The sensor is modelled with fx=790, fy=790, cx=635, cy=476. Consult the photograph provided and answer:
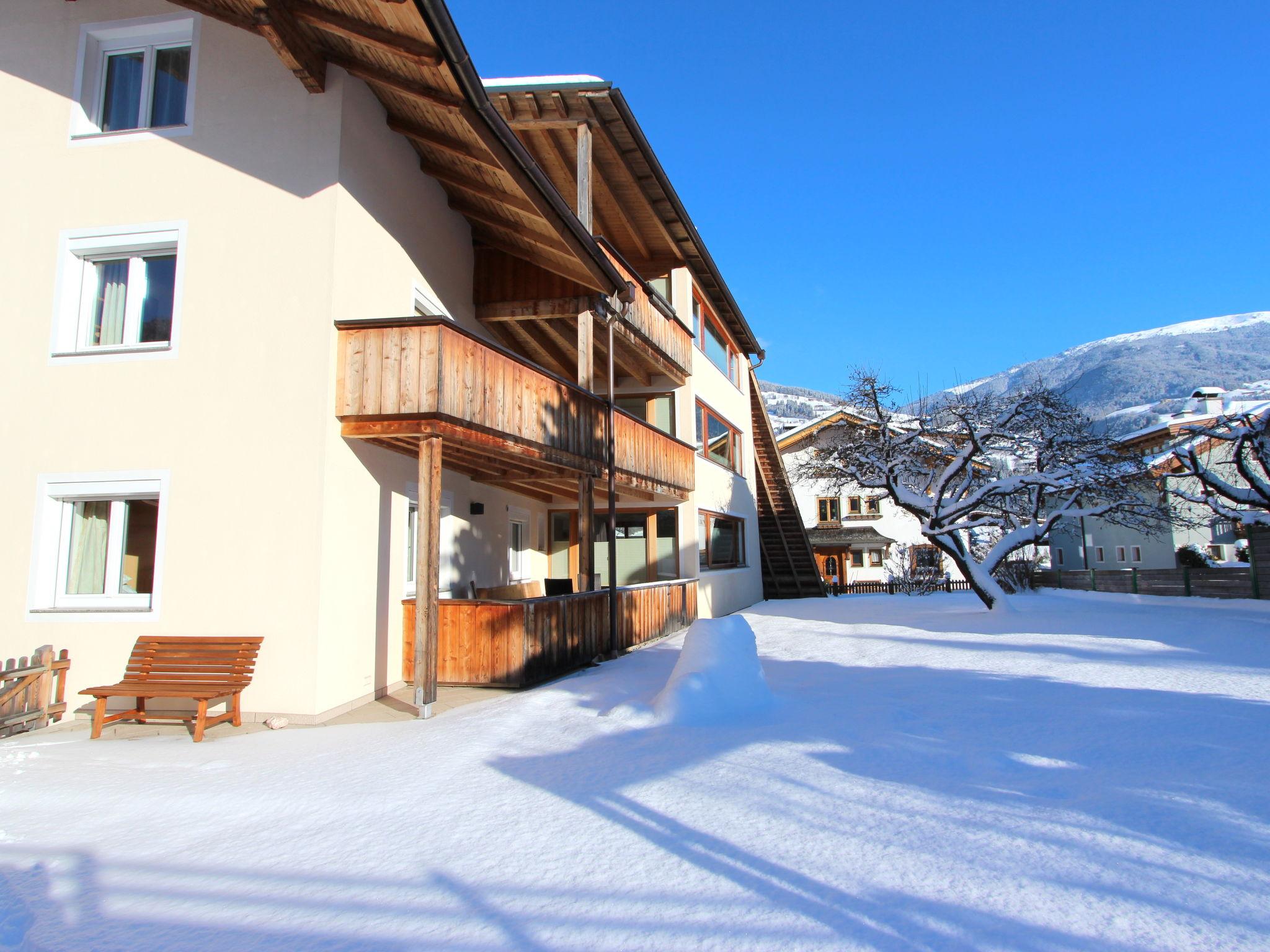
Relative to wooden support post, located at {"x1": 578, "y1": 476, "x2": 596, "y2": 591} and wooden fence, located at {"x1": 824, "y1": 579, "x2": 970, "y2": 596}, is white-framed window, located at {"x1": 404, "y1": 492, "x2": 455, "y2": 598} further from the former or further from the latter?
wooden fence, located at {"x1": 824, "y1": 579, "x2": 970, "y2": 596}

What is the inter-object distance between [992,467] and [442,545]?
16.4 meters

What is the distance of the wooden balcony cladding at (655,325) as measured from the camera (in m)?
14.6

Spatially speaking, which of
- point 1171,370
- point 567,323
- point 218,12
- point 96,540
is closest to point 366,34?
point 218,12

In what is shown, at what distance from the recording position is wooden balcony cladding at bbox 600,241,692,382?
1465cm

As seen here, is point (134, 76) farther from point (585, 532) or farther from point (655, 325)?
point (655, 325)

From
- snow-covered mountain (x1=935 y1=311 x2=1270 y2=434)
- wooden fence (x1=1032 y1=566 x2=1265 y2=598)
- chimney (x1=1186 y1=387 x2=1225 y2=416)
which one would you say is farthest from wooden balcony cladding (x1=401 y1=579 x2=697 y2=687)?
snow-covered mountain (x1=935 y1=311 x2=1270 y2=434)

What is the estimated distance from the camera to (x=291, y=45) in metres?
7.77

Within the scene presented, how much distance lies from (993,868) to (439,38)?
7633mm

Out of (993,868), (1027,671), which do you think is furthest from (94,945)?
(1027,671)

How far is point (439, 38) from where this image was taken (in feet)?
23.6

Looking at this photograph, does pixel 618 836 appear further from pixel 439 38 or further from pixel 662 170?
pixel 662 170

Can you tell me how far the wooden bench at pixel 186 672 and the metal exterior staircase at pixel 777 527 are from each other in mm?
20301

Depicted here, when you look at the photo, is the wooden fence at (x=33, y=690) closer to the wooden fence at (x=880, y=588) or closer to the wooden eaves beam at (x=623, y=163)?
the wooden eaves beam at (x=623, y=163)

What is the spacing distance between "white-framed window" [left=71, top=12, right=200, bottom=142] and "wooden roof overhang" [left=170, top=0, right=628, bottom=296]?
1.98 feet
